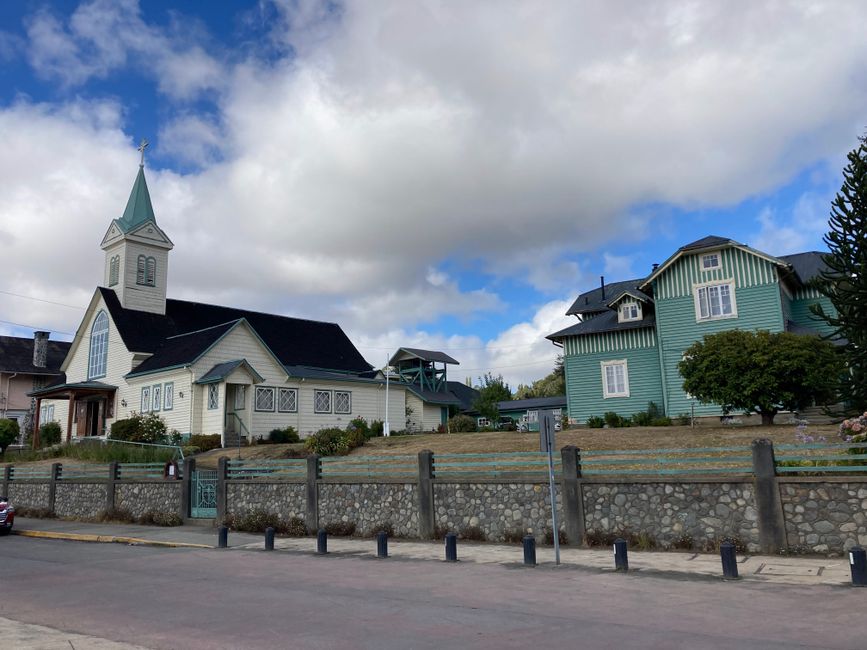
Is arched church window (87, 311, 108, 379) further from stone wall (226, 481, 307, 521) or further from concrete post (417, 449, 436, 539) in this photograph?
concrete post (417, 449, 436, 539)

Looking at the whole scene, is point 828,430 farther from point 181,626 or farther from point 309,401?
point 309,401

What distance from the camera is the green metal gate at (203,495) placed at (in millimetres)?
20688

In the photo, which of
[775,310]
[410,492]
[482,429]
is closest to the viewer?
[410,492]

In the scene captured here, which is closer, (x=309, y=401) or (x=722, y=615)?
(x=722, y=615)

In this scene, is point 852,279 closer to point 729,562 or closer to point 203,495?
point 729,562

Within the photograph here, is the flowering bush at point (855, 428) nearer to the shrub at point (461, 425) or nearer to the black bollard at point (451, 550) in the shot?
the black bollard at point (451, 550)

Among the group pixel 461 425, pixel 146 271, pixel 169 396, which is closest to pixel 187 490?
pixel 169 396

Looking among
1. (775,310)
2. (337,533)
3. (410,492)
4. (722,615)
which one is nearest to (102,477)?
(337,533)

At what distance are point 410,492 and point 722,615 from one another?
958 cm

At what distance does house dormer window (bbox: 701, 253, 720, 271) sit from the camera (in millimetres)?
29969

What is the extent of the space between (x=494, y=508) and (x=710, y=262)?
19.4 m

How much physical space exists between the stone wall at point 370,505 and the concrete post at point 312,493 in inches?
4.5

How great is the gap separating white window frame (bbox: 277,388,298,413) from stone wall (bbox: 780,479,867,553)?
94.4 ft

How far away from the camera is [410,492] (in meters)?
16.6
